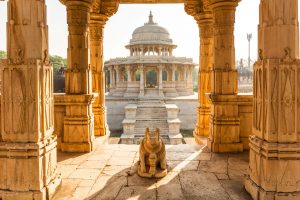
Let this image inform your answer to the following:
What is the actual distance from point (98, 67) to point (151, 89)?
876 inches

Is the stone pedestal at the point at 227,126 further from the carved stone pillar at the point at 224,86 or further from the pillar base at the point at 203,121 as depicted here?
the pillar base at the point at 203,121

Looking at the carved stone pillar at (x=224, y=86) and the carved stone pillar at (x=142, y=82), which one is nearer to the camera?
the carved stone pillar at (x=224, y=86)

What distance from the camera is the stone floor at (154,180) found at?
4289 mm

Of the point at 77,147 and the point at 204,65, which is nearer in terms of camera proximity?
the point at 77,147

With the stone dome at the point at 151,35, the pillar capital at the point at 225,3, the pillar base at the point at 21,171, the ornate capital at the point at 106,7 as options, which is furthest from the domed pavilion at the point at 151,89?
the pillar base at the point at 21,171

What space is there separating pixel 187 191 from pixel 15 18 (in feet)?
12.3

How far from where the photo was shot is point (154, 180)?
16.0 ft

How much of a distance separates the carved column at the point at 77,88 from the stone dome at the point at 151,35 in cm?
2613

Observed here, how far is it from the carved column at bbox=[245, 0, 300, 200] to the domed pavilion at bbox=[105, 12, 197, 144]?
55.5ft

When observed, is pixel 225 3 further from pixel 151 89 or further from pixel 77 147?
pixel 151 89

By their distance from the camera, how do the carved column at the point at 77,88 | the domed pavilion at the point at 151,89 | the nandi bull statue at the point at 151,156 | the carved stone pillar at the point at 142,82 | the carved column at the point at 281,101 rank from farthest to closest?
1. the carved stone pillar at the point at 142,82
2. the domed pavilion at the point at 151,89
3. the carved column at the point at 77,88
4. the nandi bull statue at the point at 151,156
5. the carved column at the point at 281,101

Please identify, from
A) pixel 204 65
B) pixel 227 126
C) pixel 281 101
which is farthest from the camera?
pixel 204 65

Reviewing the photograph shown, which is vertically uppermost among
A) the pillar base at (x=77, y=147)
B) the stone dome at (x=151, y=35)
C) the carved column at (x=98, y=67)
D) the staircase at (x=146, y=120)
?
the stone dome at (x=151, y=35)

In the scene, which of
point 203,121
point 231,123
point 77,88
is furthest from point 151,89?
point 231,123
